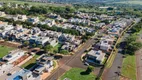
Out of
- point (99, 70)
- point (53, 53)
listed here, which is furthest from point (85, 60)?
point (53, 53)

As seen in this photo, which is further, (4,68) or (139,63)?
(139,63)

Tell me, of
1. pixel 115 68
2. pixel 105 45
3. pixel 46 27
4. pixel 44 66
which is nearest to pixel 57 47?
pixel 44 66

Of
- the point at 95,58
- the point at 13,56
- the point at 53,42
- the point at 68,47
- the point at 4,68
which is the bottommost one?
the point at 95,58

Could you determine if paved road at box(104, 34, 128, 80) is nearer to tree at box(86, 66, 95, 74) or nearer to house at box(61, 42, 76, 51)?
tree at box(86, 66, 95, 74)

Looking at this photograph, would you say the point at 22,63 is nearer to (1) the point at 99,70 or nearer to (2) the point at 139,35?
(1) the point at 99,70

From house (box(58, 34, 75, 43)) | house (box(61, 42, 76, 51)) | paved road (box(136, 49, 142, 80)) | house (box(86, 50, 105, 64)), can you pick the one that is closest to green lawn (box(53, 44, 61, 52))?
house (box(61, 42, 76, 51))

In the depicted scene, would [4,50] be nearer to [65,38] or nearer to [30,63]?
[30,63]

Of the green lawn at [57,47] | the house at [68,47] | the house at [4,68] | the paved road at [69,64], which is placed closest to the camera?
the house at [4,68]

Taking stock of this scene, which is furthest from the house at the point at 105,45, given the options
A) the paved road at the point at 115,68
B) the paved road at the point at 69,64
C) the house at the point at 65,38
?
the house at the point at 65,38

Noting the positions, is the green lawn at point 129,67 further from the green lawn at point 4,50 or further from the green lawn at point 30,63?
the green lawn at point 4,50
